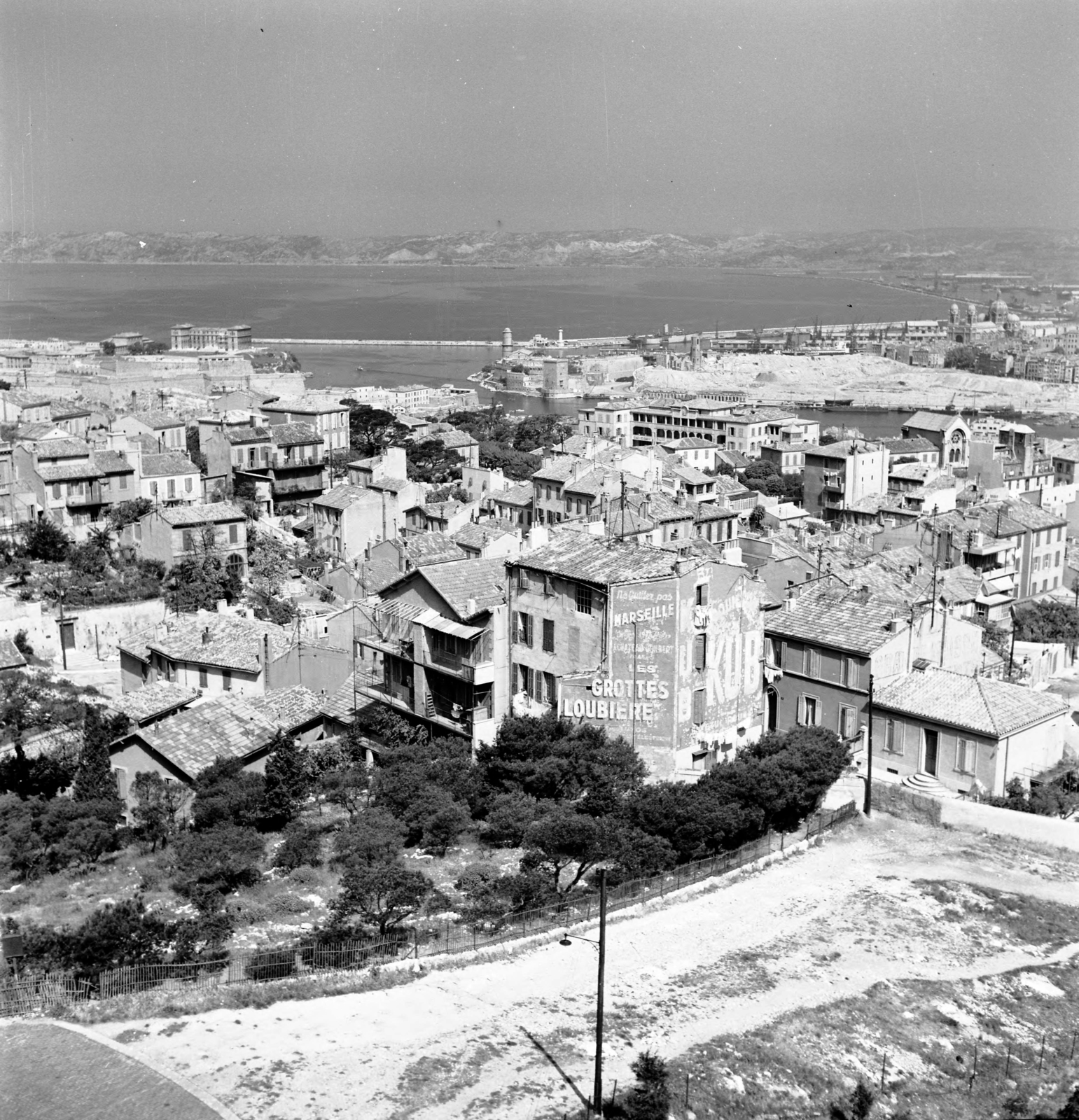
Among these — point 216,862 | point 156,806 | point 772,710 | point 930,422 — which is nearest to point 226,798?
point 156,806

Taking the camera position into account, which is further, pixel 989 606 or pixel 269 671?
pixel 989 606

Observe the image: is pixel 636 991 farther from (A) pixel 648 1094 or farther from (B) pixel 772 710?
(B) pixel 772 710

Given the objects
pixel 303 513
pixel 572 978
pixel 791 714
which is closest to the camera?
pixel 572 978

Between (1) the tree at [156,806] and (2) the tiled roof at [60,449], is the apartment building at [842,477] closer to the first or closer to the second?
(2) the tiled roof at [60,449]

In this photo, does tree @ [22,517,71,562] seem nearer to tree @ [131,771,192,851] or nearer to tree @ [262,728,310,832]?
tree @ [131,771,192,851]

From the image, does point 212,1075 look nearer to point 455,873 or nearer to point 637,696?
point 455,873

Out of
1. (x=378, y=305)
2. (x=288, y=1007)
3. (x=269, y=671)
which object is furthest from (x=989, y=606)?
(x=378, y=305)

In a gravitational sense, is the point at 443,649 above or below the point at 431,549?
above
